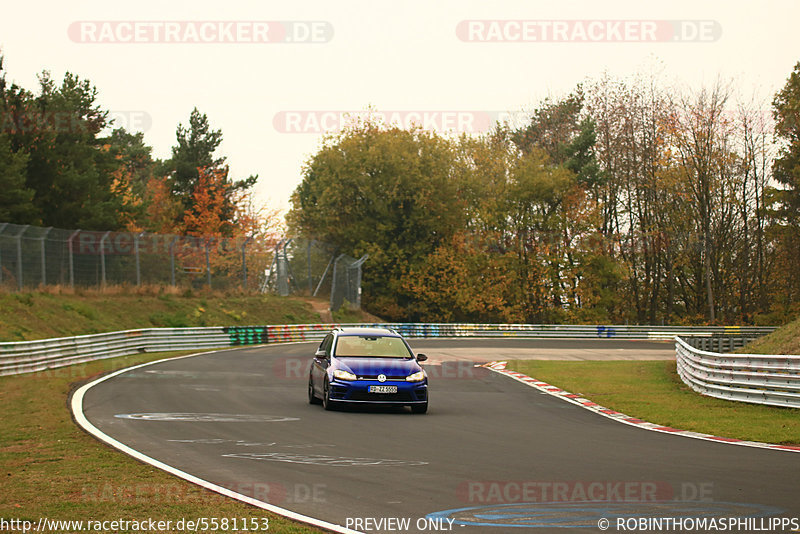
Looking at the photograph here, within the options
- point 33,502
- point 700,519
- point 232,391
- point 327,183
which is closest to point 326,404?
point 232,391

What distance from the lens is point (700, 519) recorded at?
7.49 metres

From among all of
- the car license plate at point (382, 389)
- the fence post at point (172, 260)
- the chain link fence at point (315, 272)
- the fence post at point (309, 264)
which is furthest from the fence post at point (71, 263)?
the car license plate at point (382, 389)

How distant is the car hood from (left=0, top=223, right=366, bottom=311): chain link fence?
20706 mm

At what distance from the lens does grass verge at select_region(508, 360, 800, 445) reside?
569 inches

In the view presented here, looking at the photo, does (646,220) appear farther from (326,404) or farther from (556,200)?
(326,404)

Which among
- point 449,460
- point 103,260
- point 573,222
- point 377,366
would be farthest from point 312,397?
point 573,222

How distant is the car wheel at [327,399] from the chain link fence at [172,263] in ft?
67.3

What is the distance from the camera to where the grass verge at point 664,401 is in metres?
14.5

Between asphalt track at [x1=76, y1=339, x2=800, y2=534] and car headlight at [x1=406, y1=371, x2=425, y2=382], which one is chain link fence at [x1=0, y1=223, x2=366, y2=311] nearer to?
asphalt track at [x1=76, y1=339, x2=800, y2=534]

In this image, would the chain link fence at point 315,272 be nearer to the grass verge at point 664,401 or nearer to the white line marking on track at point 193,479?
the grass verge at point 664,401

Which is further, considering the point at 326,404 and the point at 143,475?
the point at 326,404

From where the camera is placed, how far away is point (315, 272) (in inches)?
2229

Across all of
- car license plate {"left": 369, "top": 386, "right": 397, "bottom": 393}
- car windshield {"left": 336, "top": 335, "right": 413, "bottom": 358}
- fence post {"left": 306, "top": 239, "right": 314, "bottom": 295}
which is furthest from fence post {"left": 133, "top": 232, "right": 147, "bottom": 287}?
car license plate {"left": 369, "top": 386, "right": 397, "bottom": 393}

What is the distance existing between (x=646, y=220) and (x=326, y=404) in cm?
5467
